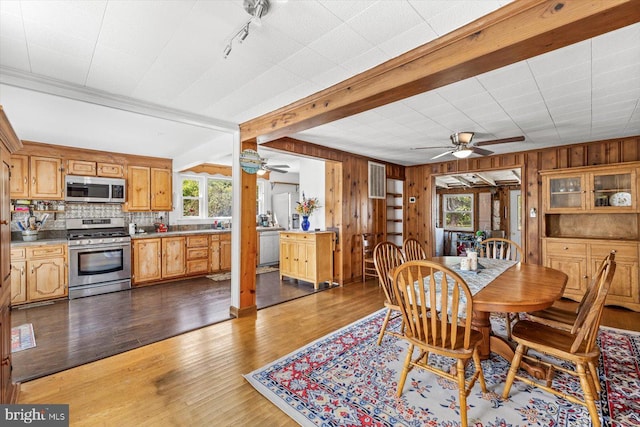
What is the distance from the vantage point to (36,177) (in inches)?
176

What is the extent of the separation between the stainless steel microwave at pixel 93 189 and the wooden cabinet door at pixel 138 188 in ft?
0.44

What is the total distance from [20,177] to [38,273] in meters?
1.44

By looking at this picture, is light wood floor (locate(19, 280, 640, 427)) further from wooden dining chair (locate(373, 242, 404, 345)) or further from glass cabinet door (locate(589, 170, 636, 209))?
glass cabinet door (locate(589, 170, 636, 209))

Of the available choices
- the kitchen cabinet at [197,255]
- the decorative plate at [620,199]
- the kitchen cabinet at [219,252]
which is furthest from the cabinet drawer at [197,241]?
the decorative plate at [620,199]

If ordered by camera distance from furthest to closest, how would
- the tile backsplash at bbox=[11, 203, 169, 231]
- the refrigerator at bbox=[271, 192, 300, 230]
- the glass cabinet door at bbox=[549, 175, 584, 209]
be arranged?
the refrigerator at bbox=[271, 192, 300, 230]
the tile backsplash at bbox=[11, 203, 169, 231]
the glass cabinet door at bbox=[549, 175, 584, 209]

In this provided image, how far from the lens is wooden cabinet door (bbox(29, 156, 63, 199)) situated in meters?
4.45

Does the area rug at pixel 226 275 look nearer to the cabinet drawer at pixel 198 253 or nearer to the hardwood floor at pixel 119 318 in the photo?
the hardwood floor at pixel 119 318

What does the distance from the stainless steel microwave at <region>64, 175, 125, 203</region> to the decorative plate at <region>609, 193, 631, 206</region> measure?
7692 millimetres

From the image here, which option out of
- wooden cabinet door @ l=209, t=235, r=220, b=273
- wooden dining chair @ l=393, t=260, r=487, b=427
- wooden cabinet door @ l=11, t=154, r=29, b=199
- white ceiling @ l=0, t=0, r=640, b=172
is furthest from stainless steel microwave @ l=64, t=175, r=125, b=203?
wooden dining chair @ l=393, t=260, r=487, b=427

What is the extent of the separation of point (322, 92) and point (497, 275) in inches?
88.9

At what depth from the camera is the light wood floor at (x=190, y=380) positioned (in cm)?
189

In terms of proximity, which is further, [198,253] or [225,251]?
Answer: [225,251]

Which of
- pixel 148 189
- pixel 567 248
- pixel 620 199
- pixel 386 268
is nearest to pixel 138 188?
pixel 148 189

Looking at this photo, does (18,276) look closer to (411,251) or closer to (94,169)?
(94,169)
